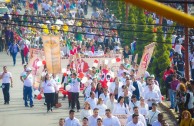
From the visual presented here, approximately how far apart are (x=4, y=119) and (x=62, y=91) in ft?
10.9

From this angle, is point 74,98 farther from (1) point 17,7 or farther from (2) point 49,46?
(1) point 17,7

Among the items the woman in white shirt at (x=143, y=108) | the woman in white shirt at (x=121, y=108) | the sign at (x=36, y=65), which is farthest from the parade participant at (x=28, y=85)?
the woman in white shirt at (x=143, y=108)

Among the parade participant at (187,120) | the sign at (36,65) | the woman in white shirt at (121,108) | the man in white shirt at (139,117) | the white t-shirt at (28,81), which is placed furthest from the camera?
the sign at (36,65)

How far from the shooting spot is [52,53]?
2809 cm

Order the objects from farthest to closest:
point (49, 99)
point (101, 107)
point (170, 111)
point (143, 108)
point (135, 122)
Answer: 1. point (49, 99)
2. point (170, 111)
3. point (101, 107)
4. point (143, 108)
5. point (135, 122)

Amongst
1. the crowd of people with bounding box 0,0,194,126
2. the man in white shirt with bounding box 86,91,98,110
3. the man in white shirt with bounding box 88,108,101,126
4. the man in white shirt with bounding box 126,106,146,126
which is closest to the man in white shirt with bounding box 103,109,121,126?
the crowd of people with bounding box 0,0,194,126

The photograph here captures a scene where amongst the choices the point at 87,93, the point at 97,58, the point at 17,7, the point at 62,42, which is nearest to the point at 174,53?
the point at 97,58

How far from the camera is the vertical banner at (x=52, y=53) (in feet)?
91.8

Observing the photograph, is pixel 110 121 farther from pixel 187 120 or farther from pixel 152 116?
pixel 187 120

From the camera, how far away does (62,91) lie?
92.0ft

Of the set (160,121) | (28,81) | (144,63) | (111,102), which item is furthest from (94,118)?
(144,63)

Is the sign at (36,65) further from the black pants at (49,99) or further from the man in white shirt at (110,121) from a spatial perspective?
the man in white shirt at (110,121)

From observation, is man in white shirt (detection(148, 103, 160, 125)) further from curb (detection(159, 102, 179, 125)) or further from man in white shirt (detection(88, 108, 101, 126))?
curb (detection(159, 102, 179, 125))

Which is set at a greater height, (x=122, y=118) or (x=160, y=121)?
(x=160, y=121)
